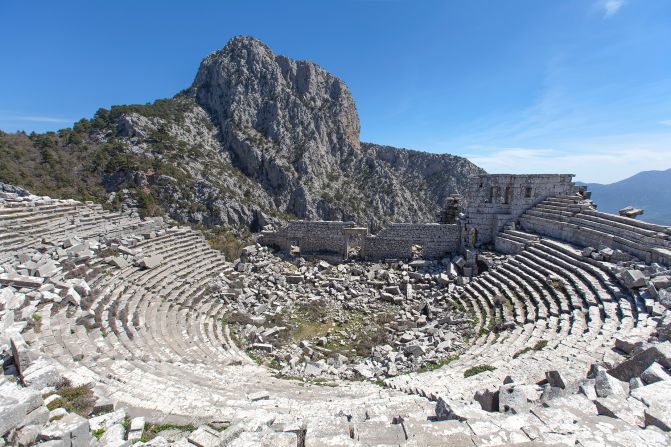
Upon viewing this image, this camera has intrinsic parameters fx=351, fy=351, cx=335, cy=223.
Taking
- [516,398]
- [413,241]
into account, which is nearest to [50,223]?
[413,241]

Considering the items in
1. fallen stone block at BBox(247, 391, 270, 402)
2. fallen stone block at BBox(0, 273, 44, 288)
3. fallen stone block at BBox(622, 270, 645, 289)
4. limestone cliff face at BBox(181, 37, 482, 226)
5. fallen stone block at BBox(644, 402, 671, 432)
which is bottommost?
fallen stone block at BBox(247, 391, 270, 402)

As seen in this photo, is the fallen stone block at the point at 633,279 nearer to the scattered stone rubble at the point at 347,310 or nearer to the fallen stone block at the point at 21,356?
the scattered stone rubble at the point at 347,310

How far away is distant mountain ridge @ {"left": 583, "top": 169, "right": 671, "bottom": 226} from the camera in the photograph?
140 m

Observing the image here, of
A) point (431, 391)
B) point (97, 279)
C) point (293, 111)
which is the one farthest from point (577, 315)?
point (293, 111)

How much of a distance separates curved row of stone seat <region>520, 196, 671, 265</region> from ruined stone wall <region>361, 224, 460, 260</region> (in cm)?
412

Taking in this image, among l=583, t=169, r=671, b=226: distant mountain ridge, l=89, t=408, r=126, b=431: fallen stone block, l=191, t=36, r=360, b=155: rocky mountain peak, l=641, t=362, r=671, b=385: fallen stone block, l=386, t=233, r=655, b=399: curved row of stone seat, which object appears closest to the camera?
l=89, t=408, r=126, b=431: fallen stone block

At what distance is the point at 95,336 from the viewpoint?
9.30m

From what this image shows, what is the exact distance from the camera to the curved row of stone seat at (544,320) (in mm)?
7938

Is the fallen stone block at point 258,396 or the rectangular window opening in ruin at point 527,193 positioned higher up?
the rectangular window opening in ruin at point 527,193

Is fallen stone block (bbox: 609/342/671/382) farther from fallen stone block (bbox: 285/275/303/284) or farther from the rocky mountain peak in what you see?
the rocky mountain peak

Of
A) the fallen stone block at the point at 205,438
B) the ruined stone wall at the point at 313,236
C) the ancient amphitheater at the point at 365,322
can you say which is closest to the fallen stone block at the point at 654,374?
the ancient amphitheater at the point at 365,322

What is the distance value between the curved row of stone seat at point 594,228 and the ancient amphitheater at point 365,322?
0.10 meters

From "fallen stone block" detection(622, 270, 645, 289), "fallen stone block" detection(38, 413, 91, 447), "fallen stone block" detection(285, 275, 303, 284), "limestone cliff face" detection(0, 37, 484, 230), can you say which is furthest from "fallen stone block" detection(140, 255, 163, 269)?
"limestone cliff face" detection(0, 37, 484, 230)

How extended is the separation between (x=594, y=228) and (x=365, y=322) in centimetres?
1112
